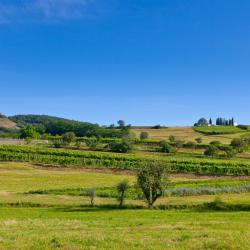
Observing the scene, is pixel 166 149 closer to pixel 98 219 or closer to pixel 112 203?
pixel 112 203

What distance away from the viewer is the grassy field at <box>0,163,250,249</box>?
71.5 feet

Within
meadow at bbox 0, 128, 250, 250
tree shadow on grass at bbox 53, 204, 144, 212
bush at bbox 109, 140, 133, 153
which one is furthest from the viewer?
bush at bbox 109, 140, 133, 153

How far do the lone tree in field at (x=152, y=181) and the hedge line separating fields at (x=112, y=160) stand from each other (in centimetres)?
4727

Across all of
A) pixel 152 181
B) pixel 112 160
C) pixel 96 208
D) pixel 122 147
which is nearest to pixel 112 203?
pixel 96 208

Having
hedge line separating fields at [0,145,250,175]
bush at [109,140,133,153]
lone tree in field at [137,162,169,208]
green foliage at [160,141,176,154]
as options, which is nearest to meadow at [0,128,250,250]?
hedge line separating fields at [0,145,250,175]

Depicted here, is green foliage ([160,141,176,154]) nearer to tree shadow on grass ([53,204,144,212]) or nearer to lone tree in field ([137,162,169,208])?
lone tree in field ([137,162,169,208])

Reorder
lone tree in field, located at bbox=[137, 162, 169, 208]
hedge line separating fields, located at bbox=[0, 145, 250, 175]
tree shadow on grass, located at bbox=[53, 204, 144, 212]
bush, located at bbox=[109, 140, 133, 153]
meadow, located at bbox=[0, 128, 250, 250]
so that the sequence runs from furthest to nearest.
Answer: bush, located at bbox=[109, 140, 133, 153] → hedge line separating fields, located at bbox=[0, 145, 250, 175] → lone tree in field, located at bbox=[137, 162, 169, 208] → tree shadow on grass, located at bbox=[53, 204, 144, 212] → meadow, located at bbox=[0, 128, 250, 250]

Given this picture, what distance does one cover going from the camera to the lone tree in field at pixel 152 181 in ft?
185

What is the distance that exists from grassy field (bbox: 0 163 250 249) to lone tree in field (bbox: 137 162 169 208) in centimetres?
144

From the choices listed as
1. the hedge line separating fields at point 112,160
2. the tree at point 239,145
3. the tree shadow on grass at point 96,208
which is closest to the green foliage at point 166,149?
the tree at point 239,145

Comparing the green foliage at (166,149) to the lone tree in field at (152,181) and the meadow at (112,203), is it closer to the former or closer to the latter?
the meadow at (112,203)

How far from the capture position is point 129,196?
65.6 meters

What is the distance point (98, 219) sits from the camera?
39.8m

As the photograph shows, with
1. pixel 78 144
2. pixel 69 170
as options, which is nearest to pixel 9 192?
pixel 69 170
